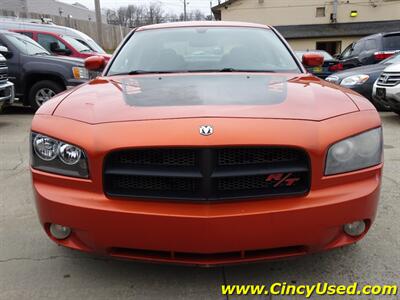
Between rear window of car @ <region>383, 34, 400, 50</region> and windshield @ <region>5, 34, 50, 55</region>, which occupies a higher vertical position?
windshield @ <region>5, 34, 50, 55</region>

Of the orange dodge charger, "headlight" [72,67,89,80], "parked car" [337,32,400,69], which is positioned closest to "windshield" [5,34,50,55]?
"headlight" [72,67,89,80]

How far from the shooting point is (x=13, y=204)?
11.7 ft

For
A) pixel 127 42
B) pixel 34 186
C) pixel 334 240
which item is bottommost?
pixel 334 240

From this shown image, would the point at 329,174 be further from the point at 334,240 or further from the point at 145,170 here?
the point at 145,170

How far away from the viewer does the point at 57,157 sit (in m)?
2.11

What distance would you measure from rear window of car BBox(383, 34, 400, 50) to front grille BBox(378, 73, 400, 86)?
14.5 ft

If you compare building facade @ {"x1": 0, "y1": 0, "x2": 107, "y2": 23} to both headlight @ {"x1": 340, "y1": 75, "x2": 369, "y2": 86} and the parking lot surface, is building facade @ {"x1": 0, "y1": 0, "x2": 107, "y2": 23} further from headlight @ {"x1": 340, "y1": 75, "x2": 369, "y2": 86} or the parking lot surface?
the parking lot surface

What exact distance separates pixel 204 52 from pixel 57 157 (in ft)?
5.66

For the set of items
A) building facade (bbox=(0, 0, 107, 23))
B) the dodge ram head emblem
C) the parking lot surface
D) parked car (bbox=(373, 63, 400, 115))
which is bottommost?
the parking lot surface

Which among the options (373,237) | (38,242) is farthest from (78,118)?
(373,237)

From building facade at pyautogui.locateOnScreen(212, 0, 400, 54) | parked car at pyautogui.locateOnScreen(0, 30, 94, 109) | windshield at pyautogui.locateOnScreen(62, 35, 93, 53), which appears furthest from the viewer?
building facade at pyautogui.locateOnScreen(212, 0, 400, 54)

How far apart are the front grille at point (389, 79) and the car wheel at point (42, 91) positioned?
5.94 metres

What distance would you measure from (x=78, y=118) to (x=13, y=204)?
71.5 inches

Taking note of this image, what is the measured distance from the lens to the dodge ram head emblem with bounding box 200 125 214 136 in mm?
1936
